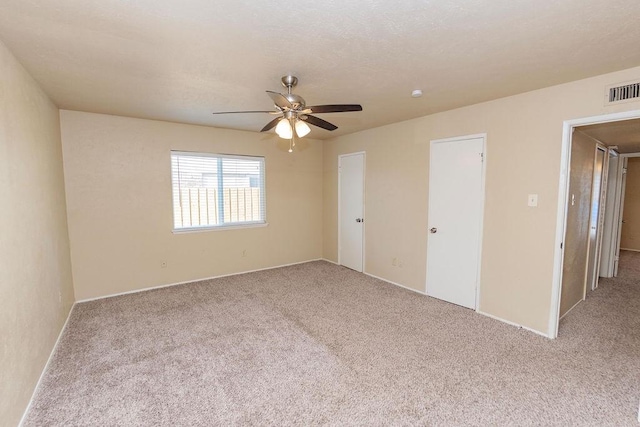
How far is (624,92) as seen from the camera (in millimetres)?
2445

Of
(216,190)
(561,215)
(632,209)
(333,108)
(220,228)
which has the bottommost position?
(220,228)

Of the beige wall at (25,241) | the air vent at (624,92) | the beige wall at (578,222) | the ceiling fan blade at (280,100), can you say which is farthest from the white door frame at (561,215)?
the beige wall at (25,241)

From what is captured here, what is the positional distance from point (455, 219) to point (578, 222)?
1387mm

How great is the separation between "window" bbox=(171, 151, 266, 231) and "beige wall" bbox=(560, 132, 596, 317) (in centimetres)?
431

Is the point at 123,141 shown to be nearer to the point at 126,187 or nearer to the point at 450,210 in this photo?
the point at 126,187

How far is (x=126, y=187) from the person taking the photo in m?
4.12

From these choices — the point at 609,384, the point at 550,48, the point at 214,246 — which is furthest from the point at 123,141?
the point at 609,384

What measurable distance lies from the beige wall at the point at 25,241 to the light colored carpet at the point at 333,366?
29 centimetres

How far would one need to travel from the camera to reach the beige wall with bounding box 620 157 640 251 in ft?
22.3

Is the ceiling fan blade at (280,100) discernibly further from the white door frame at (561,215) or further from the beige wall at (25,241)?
the white door frame at (561,215)

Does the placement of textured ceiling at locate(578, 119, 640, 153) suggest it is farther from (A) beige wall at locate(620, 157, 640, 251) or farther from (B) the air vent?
(A) beige wall at locate(620, 157, 640, 251)

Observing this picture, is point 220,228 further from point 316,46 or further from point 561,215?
point 561,215

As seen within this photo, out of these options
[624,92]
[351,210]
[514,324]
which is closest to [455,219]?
[514,324]

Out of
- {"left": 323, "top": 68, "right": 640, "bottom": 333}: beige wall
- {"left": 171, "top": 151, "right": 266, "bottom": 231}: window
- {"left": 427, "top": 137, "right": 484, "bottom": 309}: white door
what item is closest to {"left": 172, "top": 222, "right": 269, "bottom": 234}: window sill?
{"left": 171, "top": 151, "right": 266, "bottom": 231}: window
